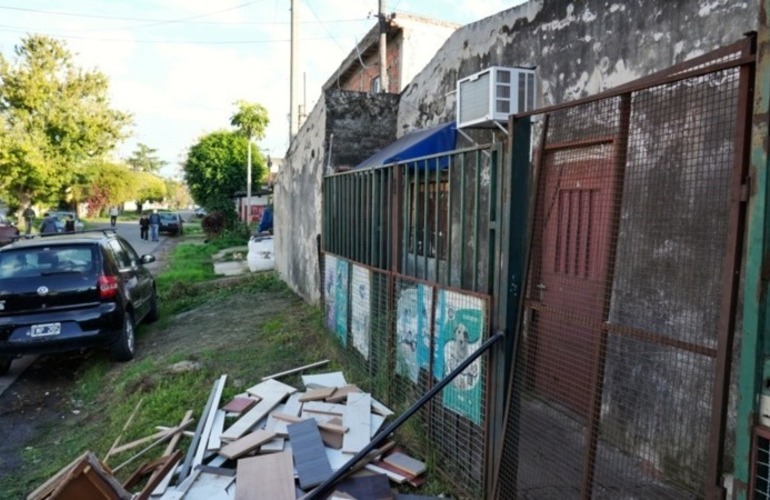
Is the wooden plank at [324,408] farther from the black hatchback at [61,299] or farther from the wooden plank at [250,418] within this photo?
the black hatchback at [61,299]

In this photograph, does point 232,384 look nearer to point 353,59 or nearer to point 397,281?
Answer: point 397,281

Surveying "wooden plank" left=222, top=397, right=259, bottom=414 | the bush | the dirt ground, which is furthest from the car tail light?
the bush

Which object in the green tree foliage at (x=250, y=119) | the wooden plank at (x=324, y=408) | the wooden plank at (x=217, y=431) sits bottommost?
the wooden plank at (x=217, y=431)

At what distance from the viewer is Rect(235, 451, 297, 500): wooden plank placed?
11.0 feet

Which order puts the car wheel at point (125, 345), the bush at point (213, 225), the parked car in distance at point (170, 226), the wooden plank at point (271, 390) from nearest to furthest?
the wooden plank at point (271, 390), the car wheel at point (125, 345), the bush at point (213, 225), the parked car in distance at point (170, 226)

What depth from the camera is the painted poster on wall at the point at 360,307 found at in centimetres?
507

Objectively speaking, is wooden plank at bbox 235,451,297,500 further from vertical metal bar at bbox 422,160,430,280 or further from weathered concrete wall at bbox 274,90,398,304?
weathered concrete wall at bbox 274,90,398,304

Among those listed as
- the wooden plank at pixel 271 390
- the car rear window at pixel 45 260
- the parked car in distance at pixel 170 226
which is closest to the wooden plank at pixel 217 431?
the wooden plank at pixel 271 390

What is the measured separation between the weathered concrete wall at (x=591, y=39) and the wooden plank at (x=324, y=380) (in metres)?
3.30

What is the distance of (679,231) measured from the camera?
3.41m

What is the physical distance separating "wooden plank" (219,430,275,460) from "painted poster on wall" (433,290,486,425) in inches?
54.4

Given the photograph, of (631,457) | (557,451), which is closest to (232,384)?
(557,451)

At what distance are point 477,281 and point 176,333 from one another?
6101mm

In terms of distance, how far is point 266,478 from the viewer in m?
3.49
